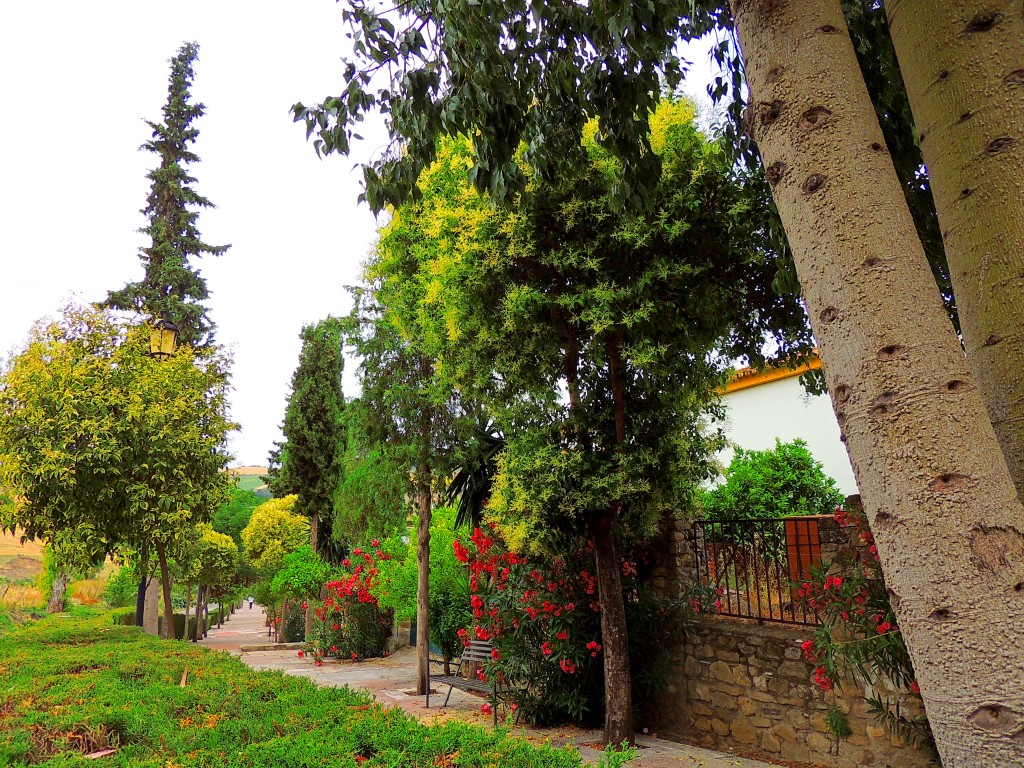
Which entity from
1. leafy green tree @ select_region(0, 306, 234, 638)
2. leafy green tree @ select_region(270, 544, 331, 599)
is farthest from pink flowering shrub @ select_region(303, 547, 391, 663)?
leafy green tree @ select_region(0, 306, 234, 638)

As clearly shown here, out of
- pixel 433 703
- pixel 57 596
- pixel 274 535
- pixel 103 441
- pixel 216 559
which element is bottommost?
pixel 433 703

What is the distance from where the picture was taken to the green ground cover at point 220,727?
7.98 ft

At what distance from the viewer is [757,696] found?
6.43 m

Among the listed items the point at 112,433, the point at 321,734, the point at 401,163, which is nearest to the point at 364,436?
the point at 112,433

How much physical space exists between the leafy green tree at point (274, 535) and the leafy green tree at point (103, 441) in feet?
38.6

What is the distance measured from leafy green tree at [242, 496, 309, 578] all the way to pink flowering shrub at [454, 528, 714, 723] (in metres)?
13.9

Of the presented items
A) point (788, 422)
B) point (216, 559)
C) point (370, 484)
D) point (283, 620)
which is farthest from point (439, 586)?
point (283, 620)

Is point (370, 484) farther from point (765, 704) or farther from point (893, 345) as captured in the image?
point (893, 345)

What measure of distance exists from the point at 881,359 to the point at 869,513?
366mm

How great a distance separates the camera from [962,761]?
1.44m

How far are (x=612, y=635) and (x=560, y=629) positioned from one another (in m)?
0.71

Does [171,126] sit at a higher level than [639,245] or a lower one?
higher

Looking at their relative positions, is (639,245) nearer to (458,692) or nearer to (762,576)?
(762,576)

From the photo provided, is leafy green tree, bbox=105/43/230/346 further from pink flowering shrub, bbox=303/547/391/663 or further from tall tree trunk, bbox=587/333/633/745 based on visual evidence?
tall tree trunk, bbox=587/333/633/745
